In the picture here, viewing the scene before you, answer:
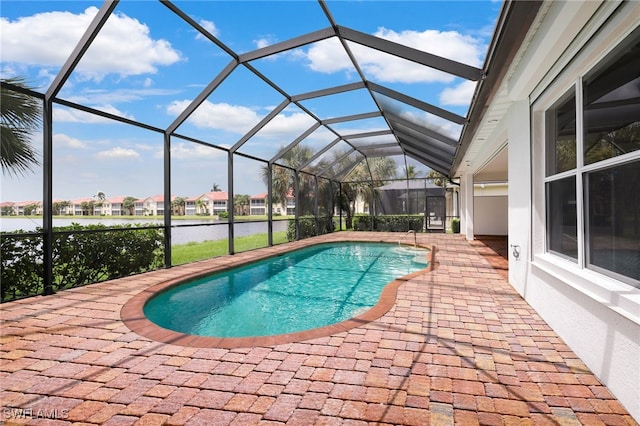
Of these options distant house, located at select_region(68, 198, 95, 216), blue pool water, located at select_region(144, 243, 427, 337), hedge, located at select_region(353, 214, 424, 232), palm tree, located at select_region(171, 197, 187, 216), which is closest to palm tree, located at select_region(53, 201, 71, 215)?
distant house, located at select_region(68, 198, 95, 216)

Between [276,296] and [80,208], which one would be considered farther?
[80,208]

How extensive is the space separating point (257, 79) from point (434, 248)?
7309 mm

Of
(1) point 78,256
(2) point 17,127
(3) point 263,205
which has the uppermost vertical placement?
(2) point 17,127

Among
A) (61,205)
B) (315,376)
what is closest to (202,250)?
(61,205)

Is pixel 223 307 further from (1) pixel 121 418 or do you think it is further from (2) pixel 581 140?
(2) pixel 581 140

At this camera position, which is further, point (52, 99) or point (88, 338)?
point (52, 99)

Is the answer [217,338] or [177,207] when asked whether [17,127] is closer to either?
[217,338]

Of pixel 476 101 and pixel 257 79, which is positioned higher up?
pixel 257 79

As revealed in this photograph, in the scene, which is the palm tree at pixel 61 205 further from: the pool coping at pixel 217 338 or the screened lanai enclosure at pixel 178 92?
the pool coping at pixel 217 338

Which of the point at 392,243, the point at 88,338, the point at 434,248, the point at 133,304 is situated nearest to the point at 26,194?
the point at 133,304

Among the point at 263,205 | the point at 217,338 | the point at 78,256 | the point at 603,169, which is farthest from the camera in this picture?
the point at 263,205

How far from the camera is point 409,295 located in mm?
4988

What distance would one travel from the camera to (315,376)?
2617 millimetres

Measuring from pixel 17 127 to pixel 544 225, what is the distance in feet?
23.1
